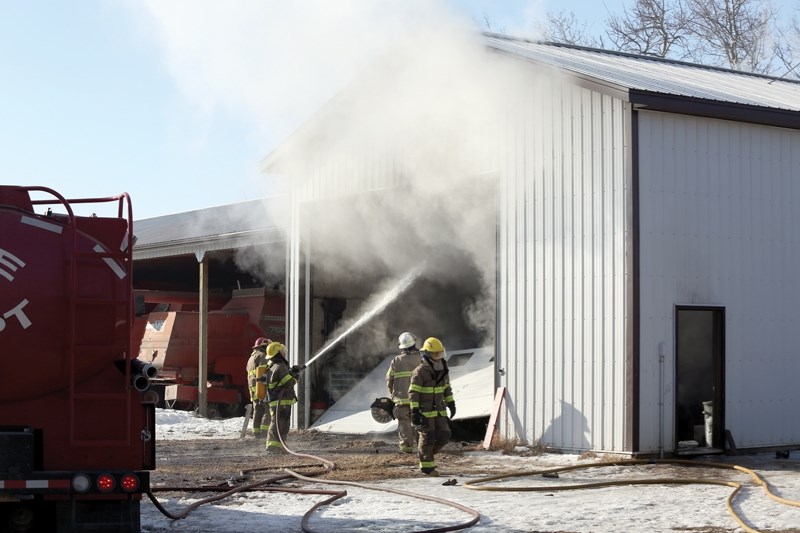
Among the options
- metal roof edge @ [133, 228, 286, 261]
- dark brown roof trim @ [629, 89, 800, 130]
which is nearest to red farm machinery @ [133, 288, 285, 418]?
metal roof edge @ [133, 228, 286, 261]

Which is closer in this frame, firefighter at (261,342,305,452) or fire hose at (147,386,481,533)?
fire hose at (147,386,481,533)

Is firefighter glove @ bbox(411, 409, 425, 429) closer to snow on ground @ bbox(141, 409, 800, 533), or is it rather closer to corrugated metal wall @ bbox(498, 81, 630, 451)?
snow on ground @ bbox(141, 409, 800, 533)

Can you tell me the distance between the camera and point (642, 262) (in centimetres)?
1485

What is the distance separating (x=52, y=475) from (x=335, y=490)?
476 cm

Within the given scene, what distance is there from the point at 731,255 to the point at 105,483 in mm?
10765

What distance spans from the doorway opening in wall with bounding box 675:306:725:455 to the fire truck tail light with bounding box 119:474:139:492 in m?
9.24

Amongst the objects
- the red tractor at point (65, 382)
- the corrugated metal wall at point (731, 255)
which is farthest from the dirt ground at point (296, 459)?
the red tractor at point (65, 382)

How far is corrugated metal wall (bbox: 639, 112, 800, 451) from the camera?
14953 mm

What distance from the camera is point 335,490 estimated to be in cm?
1191

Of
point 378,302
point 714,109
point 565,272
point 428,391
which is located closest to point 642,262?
point 565,272

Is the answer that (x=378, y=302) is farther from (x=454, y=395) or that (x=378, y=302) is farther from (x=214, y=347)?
(x=214, y=347)

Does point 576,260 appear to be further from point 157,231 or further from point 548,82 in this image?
point 157,231

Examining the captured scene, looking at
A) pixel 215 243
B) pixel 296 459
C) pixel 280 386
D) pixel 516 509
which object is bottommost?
pixel 296 459

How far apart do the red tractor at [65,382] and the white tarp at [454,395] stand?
10.1 meters
